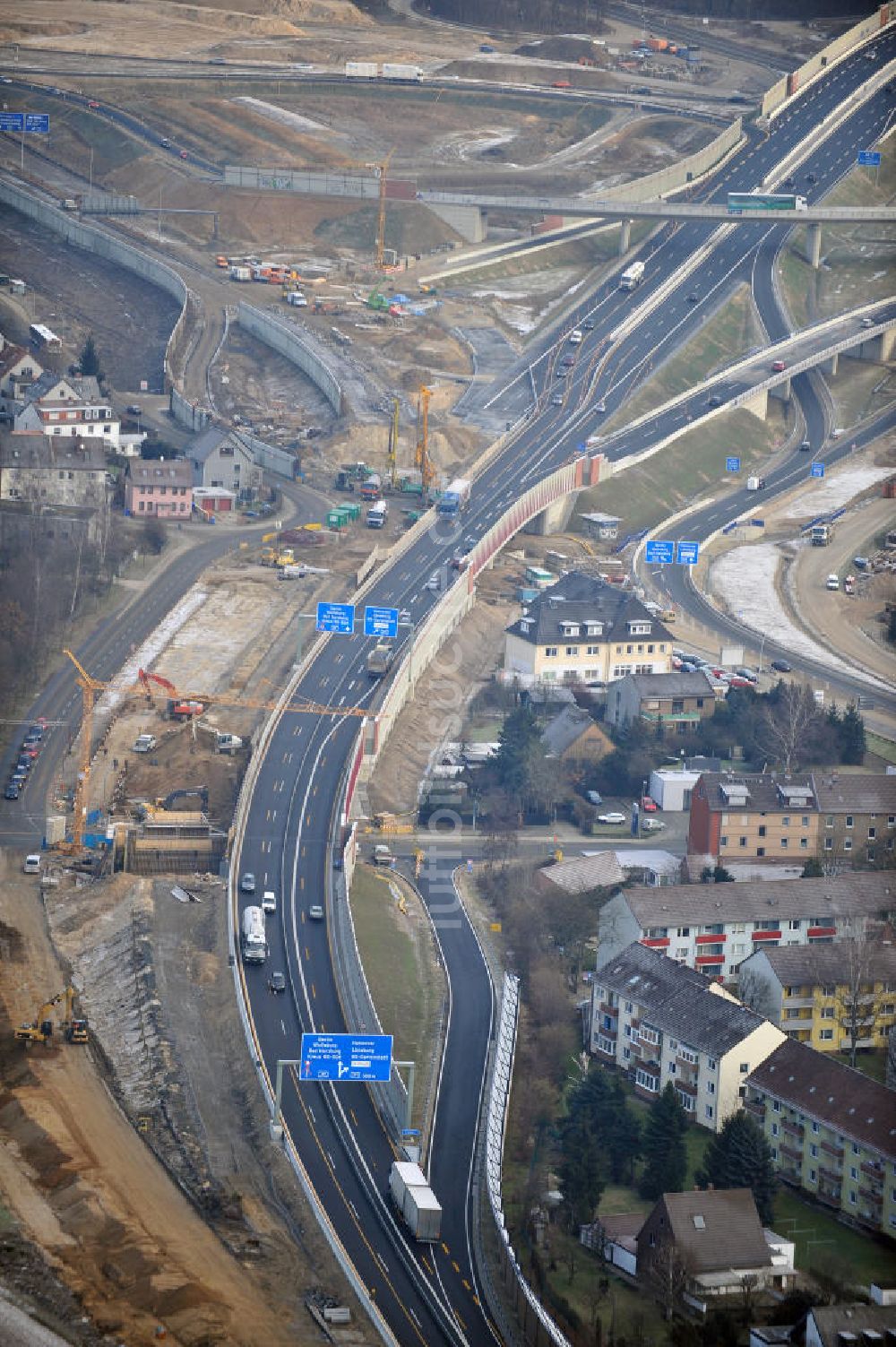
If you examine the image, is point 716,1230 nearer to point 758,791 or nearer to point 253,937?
point 253,937

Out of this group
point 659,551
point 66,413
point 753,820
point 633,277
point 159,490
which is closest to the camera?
point 753,820

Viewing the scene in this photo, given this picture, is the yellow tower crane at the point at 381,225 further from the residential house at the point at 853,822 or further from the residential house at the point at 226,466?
the residential house at the point at 853,822

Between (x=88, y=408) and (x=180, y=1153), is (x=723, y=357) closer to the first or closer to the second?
(x=88, y=408)

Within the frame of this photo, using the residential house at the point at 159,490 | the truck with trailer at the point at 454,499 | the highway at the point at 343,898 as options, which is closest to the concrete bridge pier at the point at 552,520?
the highway at the point at 343,898

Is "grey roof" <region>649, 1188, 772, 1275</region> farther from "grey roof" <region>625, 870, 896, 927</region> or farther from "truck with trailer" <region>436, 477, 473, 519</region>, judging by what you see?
"truck with trailer" <region>436, 477, 473, 519</region>

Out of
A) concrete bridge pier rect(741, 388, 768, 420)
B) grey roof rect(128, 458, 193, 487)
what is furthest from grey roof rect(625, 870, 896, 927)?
concrete bridge pier rect(741, 388, 768, 420)

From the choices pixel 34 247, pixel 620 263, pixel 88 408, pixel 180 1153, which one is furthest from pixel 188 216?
pixel 180 1153

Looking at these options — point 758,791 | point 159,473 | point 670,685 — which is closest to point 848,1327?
point 758,791
